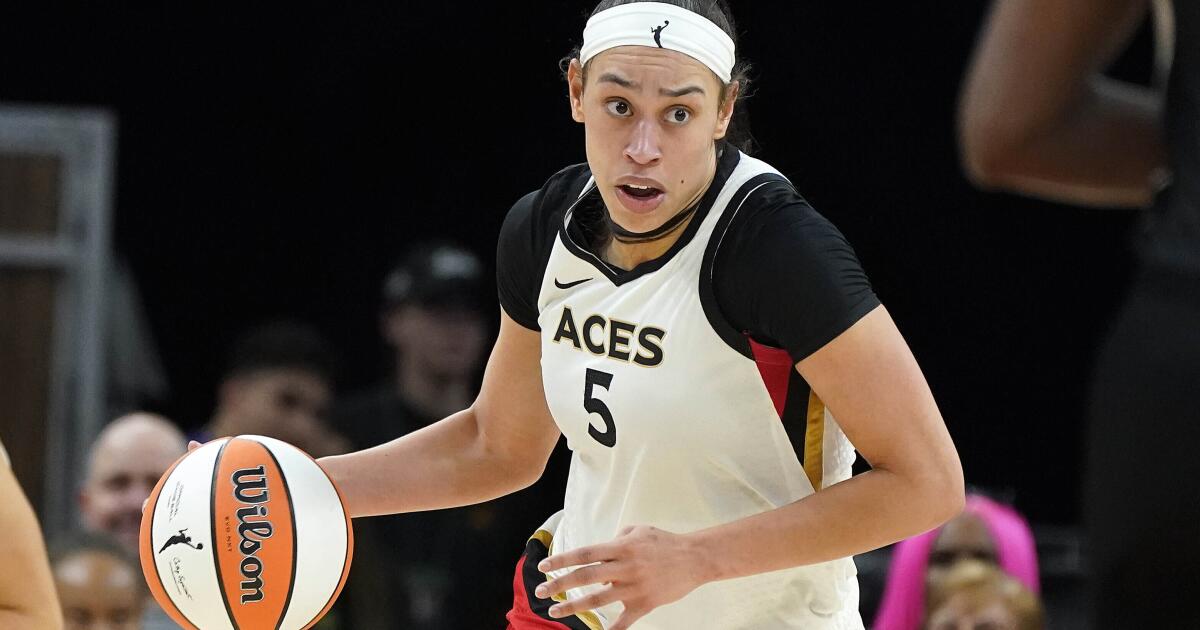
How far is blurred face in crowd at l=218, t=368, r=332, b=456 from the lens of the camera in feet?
18.4

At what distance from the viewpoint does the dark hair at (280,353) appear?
19.1 ft

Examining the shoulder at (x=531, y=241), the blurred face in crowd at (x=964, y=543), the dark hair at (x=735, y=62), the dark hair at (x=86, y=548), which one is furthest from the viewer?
the blurred face in crowd at (x=964, y=543)

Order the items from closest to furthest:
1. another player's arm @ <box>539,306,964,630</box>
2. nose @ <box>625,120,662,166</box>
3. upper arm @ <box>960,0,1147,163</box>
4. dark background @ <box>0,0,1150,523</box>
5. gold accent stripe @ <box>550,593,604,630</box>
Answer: upper arm @ <box>960,0,1147,163</box> < another player's arm @ <box>539,306,964,630</box> < nose @ <box>625,120,662,166</box> < gold accent stripe @ <box>550,593,604,630</box> < dark background @ <box>0,0,1150,523</box>

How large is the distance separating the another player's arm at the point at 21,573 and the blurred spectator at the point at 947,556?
7.70 feet

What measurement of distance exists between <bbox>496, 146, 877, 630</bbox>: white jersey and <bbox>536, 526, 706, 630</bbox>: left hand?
31 cm

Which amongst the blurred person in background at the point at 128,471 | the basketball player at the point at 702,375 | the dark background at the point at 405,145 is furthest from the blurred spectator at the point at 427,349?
the basketball player at the point at 702,375

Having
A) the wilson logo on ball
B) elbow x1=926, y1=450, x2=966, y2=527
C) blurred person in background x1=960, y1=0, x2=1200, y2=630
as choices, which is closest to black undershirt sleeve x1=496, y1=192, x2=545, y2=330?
the wilson logo on ball

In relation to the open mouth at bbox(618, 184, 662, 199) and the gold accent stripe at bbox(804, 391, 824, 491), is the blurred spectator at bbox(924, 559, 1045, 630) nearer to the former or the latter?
the gold accent stripe at bbox(804, 391, 824, 491)

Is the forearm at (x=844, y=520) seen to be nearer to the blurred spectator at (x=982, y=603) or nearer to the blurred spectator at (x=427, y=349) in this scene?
the blurred spectator at (x=982, y=603)

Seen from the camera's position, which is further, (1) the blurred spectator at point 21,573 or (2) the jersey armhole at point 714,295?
(1) the blurred spectator at point 21,573

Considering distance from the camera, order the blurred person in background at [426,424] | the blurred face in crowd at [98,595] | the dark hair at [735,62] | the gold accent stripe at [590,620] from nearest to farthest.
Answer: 1. the dark hair at [735,62]
2. the gold accent stripe at [590,620]
3. the blurred face in crowd at [98,595]
4. the blurred person in background at [426,424]

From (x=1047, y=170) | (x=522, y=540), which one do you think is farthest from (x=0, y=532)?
(x=522, y=540)

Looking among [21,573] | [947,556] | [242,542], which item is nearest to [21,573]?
[21,573]

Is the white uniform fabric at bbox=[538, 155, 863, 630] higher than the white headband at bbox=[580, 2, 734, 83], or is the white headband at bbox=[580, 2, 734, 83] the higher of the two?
the white headband at bbox=[580, 2, 734, 83]
